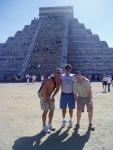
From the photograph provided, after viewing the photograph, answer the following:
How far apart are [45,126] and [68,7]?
7259cm

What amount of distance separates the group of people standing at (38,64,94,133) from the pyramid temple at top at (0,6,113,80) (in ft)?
162

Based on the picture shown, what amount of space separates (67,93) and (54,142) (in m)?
2.39

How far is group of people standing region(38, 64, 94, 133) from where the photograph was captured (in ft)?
39.4

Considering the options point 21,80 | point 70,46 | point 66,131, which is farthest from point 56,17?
point 66,131

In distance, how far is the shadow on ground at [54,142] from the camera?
10.2 meters

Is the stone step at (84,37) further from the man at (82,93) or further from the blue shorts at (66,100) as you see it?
the man at (82,93)

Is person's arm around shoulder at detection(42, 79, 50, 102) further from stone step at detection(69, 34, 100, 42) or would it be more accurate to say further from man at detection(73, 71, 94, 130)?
stone step at detection(69, 34, 100, 42)

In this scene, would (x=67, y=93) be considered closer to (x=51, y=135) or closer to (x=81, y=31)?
(x=51, y=135)

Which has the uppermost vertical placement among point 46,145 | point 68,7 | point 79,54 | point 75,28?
point 68,7

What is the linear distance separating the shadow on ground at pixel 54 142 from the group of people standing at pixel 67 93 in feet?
2.17

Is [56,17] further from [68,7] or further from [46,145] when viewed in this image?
[46,145]

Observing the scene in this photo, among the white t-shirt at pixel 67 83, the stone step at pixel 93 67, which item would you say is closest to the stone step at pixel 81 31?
the stone step at pixel 93 67

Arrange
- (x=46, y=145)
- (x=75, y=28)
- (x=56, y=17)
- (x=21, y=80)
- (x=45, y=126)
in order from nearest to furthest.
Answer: (x=46, y=145)
(x=45, y=126)
(x=21, y=80)
(x=75, y=28)
(x=56, y=17)

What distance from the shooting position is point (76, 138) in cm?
1125
